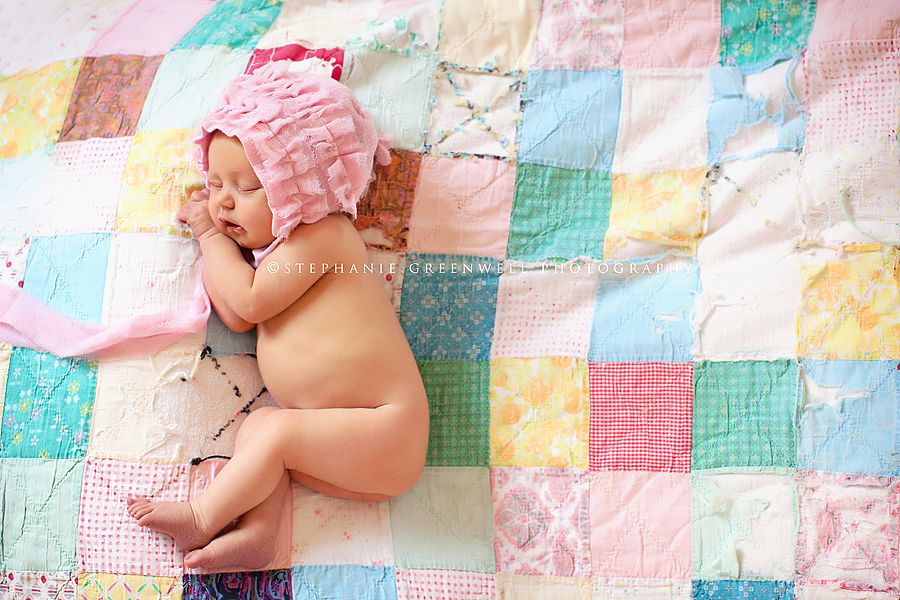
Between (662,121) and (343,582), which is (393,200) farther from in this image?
(343,582)

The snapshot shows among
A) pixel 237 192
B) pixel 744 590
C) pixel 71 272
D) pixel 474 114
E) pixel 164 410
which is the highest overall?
pixel 474 114

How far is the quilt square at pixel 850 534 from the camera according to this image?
1250 millimetres

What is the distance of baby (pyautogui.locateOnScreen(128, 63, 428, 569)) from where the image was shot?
119cm

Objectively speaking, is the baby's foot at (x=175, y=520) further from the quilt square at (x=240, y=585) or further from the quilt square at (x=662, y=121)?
the quilt square at (x=662, y=121)

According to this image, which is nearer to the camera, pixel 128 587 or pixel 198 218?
pixel 128 587

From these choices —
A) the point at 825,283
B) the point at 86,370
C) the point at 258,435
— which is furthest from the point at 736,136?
the point at 86,370

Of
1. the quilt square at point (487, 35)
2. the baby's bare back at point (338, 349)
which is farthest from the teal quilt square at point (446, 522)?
the quilt square at point (487, 35)

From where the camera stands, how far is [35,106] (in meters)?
1.51

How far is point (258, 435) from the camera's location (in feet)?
4.03

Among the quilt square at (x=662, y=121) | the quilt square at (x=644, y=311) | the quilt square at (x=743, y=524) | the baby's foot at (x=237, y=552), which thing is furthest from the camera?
the quilt square at (x=662, y=121)

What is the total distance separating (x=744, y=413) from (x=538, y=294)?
49cm

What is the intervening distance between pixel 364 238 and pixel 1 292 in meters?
0.72

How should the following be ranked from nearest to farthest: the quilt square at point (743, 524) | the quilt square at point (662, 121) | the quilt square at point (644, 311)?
the quilt square at point (743, 524) < the quilt square at point (644, 311) < the quilt square at point (662, 121)

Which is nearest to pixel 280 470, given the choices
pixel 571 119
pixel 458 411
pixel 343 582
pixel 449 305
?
pixel 343 582
